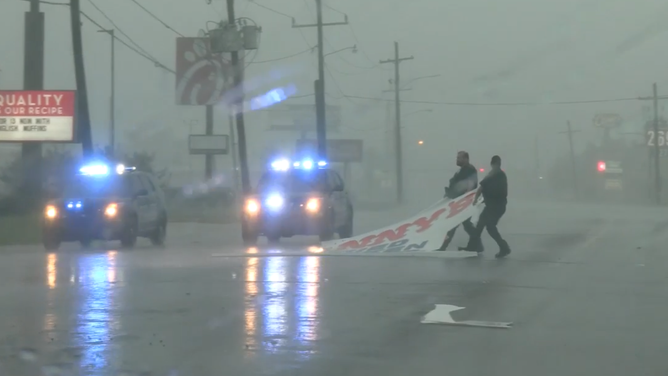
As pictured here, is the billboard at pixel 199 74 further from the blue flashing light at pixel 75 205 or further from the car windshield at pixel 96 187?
the blue flashing light at pixel 75 205

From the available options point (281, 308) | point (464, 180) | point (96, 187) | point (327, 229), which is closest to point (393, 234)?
point (464, 180)

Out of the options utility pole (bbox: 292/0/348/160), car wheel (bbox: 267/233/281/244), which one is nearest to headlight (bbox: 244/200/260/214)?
car wheel (bbox: 267/233/281/244)

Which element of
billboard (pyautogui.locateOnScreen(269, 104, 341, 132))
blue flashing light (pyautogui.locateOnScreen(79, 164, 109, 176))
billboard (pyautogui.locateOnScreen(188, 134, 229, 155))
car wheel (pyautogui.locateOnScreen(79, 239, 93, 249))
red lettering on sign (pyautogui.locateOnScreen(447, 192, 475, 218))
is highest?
billboard (pyautogui.locateOnScreen(269, 104, 341, 132))

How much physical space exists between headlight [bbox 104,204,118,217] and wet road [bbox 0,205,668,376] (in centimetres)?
248

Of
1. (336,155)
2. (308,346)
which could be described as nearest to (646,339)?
(308,346)

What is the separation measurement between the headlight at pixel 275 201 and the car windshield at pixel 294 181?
17.5 inches

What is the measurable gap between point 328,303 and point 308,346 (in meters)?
2.59

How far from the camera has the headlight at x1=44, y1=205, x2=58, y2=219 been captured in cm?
2011

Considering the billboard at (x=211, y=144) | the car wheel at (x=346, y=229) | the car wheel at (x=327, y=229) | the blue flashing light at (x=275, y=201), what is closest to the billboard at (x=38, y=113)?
the billboard at (x=211, y=144)

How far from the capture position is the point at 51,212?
2020 centimetres

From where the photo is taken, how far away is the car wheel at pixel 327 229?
20.9 metres

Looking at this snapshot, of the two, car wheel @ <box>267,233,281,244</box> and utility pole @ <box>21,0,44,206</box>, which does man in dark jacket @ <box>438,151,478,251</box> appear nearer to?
car wheel @ <box>267,233,281,244</box>

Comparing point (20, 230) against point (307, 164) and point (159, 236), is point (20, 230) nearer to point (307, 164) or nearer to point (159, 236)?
point (159, 236)

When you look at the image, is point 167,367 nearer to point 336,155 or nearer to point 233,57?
point 233,57
